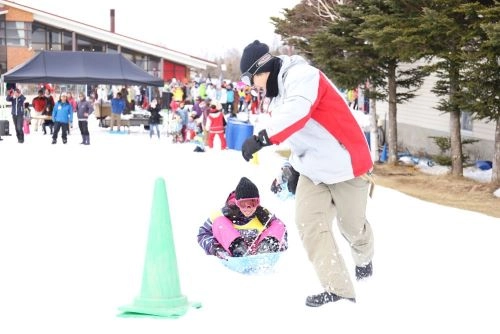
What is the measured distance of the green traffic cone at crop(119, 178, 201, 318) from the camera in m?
4.76

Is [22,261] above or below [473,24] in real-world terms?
below

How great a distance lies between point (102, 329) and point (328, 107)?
5.90 ft

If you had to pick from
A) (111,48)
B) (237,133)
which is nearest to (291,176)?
(237,133)

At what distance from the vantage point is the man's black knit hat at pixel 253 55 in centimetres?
488

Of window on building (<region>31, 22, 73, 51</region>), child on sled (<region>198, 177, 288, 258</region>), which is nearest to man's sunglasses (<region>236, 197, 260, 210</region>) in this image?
child on sled (<region>198, 177, 288, 258</region>)

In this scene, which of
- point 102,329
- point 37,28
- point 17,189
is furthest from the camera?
point 37,28

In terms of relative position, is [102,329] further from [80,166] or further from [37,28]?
[37,28]

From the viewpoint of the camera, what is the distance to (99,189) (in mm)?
12758

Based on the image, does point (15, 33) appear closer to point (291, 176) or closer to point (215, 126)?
point (215, 126)

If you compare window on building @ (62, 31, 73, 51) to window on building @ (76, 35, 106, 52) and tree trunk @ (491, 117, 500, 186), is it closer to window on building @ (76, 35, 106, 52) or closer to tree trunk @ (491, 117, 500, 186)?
window on building @ (76, 35, 106, 52)

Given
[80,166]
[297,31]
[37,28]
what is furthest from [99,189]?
[37,28]

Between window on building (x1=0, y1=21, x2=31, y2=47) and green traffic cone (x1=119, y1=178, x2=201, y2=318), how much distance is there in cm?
5183

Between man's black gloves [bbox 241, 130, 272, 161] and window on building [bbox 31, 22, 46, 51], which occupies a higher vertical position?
window on building [bbox 31, 22, 46, 51]

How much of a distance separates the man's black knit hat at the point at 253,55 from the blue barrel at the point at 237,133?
1867cm
